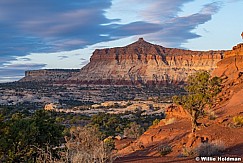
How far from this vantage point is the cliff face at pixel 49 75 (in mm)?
171125

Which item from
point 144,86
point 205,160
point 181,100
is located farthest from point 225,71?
point 144,86

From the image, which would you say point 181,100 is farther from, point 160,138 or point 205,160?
point 205,160

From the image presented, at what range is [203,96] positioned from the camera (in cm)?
2075

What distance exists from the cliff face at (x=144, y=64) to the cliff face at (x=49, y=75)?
6.81 metres

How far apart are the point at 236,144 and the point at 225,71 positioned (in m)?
25.1

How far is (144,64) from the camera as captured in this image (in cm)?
15588

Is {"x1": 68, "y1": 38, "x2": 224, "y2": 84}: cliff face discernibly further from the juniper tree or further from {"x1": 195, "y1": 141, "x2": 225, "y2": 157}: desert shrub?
{"x1": 195, "y1": 141, "x2": 225, "y2": 157}: desert shrub

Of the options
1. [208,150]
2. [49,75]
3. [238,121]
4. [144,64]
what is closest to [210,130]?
[238,121]

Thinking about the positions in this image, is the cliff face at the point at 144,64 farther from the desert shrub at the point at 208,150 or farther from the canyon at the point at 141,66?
the desert shrub at the point at 208,150

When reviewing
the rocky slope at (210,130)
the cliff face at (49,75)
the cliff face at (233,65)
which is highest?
the cliff face at (49,75)

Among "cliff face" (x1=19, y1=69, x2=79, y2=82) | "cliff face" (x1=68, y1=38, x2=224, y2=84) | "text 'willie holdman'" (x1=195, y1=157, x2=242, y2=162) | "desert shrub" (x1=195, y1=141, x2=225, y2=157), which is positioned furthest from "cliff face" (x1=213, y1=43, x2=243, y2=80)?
"cliff face" (x1=19, y1=69, x2=79, y2=82)

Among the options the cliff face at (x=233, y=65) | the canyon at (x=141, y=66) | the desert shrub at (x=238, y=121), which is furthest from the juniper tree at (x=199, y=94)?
the canyon at (x=141, y=66)

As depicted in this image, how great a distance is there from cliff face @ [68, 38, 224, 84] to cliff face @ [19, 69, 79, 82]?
6809 millimetres

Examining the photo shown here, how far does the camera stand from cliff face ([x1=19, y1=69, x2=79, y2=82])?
171 metres
